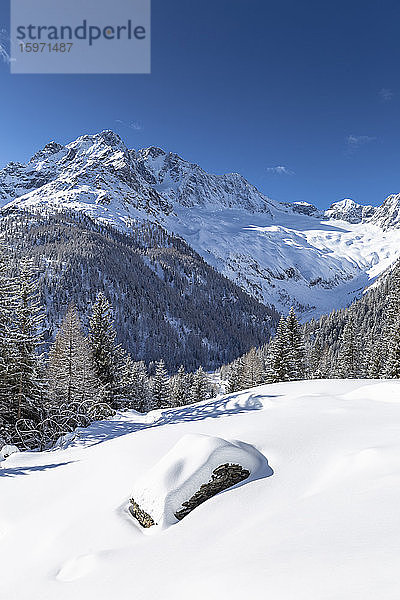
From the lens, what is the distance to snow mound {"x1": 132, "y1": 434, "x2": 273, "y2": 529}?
5320mm

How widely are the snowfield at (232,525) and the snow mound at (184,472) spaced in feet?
0.21

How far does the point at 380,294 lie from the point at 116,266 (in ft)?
467

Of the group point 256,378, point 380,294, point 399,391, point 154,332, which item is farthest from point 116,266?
point 399,391

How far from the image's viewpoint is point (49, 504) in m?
6.43

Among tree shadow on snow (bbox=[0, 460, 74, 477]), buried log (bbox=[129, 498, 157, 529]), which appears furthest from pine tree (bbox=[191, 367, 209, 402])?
buried log (bbox=[129, 498, 157, 529])

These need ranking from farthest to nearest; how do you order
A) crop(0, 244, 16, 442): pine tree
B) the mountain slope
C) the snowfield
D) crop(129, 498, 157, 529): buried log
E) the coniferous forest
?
the mountain slope
the coniferous forest
crop(0, 244, 16, 442): pine tree
crop(129, 498, 157, 529): buried log
the snowfield

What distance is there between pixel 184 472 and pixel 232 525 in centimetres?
Result: 131

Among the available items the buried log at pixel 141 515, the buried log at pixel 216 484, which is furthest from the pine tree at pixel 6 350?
the buried log at pixel 216 484

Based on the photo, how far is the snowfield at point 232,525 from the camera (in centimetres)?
304

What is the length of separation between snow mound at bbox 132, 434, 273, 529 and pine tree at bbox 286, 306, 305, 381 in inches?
962

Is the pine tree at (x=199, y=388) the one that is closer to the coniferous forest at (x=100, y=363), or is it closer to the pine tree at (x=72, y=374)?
the coniferous forest at (x=100, y=363)

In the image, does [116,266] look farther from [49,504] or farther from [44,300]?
[49,504]

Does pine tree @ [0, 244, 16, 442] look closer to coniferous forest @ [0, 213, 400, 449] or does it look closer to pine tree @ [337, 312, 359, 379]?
coniferous forest @ [0, 213, 400, 449]

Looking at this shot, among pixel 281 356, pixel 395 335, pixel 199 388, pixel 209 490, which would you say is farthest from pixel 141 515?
pixel 199 388
